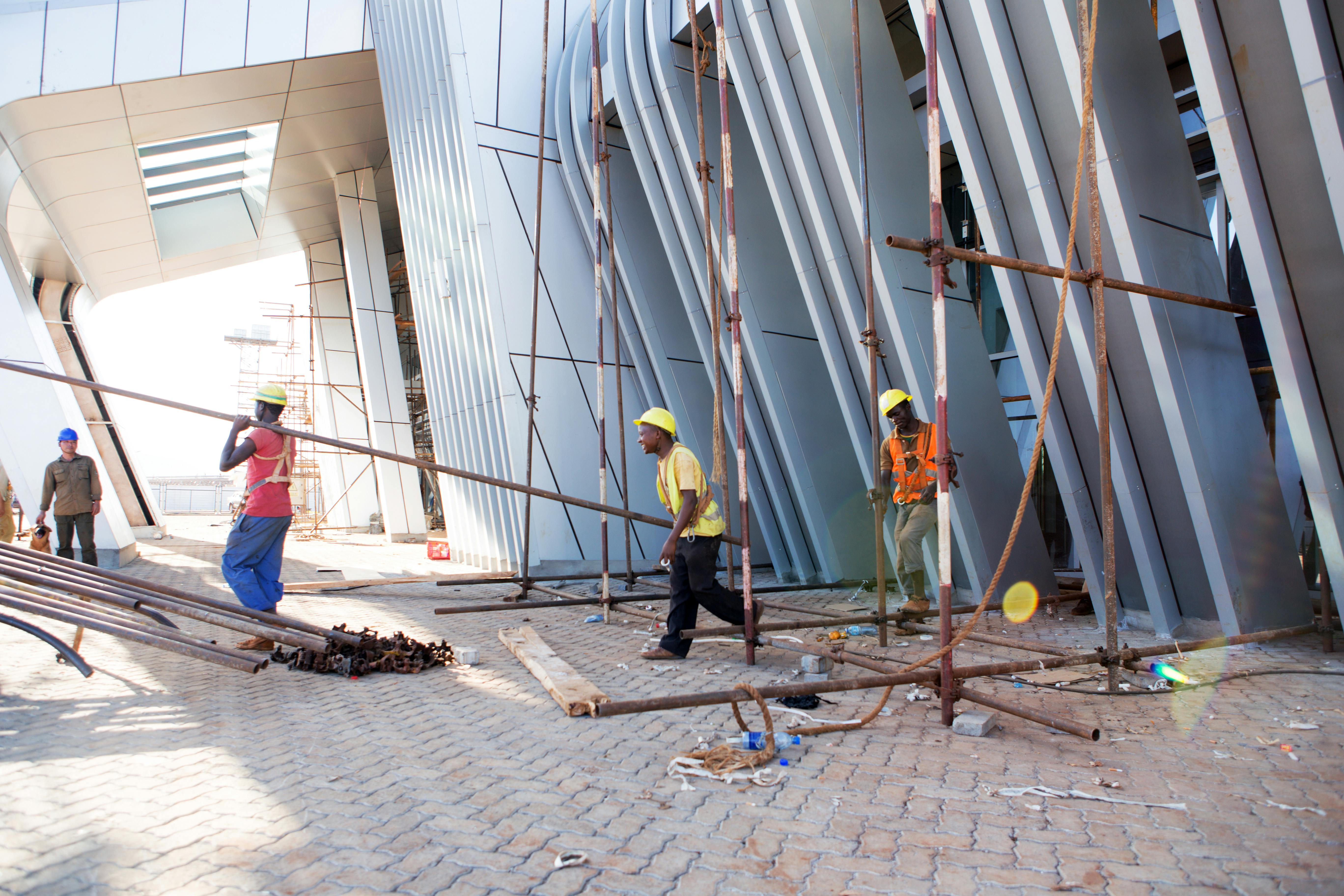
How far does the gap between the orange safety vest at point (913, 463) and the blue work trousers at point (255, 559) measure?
5.16m

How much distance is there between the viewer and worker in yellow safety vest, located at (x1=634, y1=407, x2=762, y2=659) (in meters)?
5.45

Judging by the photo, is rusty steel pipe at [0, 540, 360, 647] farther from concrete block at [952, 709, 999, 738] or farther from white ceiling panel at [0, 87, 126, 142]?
white ceiling panel at [0, 87, 126, 142]

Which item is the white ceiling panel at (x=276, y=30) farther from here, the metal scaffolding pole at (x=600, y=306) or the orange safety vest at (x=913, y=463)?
the orange safety vest at (x=913, y=463)

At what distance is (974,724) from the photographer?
3.85 meters

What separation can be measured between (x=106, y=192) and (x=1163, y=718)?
775 inches

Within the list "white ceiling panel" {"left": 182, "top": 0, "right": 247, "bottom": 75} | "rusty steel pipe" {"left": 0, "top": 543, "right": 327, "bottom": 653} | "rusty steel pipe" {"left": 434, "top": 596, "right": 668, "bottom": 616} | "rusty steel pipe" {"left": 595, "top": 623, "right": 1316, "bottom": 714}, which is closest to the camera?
"rusty steel pipe" {"left": 595, "top": 623, "right": 1316, "bottom": 714}

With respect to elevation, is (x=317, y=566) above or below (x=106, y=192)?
below

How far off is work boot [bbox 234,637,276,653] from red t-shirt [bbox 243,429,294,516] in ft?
3.24

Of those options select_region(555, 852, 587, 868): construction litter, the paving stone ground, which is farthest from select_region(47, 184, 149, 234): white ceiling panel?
select_region(555, 852, 587, 868): construction litter

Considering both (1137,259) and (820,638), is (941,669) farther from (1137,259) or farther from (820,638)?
(1137,259)

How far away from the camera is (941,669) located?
411 cm

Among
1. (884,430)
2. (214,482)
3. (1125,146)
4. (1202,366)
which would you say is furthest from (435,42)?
(214,482)

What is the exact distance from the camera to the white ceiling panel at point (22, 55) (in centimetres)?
1201

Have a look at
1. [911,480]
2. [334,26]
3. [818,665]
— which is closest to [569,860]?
[818,665]
